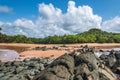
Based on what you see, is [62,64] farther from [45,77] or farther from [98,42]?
[98,42]

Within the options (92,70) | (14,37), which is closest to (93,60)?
(92,70)

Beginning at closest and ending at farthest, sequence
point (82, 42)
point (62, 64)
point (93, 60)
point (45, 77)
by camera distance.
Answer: point (45, 77)
point (62, 64)
point (93, 60)
point (82, 42)

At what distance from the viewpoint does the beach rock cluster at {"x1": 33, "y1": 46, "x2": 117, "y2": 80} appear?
55.2 ft

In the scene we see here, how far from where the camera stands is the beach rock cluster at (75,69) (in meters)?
16.8

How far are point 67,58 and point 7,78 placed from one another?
22.3 ft

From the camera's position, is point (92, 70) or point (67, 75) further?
point (92, 70)

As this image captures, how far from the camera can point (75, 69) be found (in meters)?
18.2

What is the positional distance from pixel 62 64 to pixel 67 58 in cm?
99


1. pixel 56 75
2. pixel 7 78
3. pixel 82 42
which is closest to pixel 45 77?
pixel 56 75

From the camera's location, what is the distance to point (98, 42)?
96.1 metres

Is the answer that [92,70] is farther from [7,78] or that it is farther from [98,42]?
[98,42]

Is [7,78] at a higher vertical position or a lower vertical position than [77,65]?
lower

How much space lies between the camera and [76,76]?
57.0 feet

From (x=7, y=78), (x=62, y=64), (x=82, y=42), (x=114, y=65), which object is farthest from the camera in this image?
(x=82, y=42)
